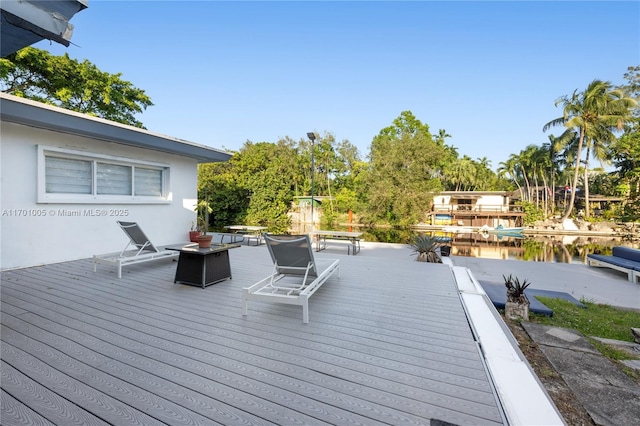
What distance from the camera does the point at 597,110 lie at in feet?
77.5

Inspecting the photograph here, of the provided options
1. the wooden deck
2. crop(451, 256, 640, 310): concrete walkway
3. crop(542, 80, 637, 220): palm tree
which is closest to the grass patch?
crop(451, 256, 640, 310): concrete walkway

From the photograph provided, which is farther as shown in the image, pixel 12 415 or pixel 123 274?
pixel 123 274

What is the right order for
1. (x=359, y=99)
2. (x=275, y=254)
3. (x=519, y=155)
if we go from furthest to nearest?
(x=519, y=155) → (x=359, y=99) → (x=275, y=254)

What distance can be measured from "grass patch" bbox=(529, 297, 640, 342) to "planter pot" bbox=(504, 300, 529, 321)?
21 centimetres

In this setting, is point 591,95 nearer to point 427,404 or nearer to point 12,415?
point 427,404

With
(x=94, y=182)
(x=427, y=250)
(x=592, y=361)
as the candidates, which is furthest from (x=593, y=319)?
(x=94, y=182)

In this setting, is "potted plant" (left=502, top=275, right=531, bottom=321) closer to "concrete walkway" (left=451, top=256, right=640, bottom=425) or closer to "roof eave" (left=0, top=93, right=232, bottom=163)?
"concrete walkway" (left=451, top=256, right=640, bottom=425)

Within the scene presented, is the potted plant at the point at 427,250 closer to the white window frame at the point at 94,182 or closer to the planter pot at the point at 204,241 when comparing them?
the planter pot at the point at 204,241

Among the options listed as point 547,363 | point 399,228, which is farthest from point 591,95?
point 547,363

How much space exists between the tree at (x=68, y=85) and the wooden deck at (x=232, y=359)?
16.0 meters

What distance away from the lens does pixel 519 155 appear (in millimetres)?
35906

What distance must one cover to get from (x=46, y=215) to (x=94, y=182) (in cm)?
111

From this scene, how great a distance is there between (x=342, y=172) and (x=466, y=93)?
16650 millimetres

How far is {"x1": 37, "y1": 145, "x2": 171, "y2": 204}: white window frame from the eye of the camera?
536cm
